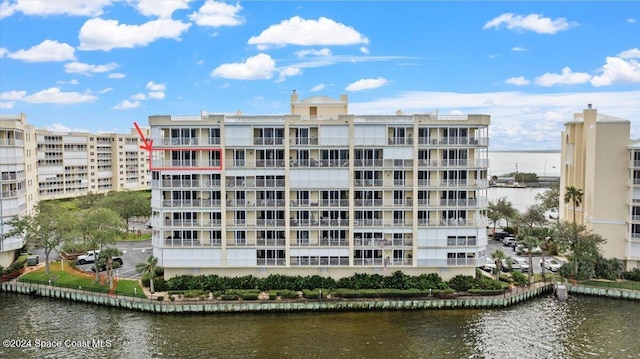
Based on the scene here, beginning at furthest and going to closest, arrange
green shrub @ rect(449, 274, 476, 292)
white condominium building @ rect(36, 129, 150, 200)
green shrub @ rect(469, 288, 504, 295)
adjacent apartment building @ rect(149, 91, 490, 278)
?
white condominium building @ rect(36, 129, 150, 200) < adjacent apartment building @ rect(149, 91, 490, 278) < green shrub @ rect(449, 274, 476, 292) < green shrub @ rect(469, 288, 504, 295)

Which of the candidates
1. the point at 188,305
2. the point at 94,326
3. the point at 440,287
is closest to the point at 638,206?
the point at 440,287

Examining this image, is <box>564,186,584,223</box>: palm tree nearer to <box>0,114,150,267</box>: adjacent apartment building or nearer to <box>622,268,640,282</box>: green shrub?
<box>622,268,640,282</box>: green shrub

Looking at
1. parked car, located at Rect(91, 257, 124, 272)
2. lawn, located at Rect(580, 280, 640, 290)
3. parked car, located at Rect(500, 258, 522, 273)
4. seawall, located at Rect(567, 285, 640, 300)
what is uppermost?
parked car, located at Rect(91, 257, 124, 272)

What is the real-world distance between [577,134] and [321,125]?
3896 centimetres

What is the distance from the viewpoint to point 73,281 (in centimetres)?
5769

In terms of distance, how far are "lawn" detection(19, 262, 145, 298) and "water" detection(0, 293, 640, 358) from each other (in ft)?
8.47

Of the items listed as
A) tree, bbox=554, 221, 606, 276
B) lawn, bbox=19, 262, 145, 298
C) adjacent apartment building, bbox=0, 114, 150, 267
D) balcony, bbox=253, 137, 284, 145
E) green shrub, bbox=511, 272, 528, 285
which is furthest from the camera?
adjacent apartment building, bbox=0, 114, 150, 267

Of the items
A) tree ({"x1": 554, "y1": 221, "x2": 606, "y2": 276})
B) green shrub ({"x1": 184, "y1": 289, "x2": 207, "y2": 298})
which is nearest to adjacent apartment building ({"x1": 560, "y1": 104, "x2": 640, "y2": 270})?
tree ({"x1": 554, "y1": 221, "x2": 606, "y2": 276})

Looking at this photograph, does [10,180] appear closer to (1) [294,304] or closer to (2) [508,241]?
(1) [294,304]

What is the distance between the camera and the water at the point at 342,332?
4116 centimetres

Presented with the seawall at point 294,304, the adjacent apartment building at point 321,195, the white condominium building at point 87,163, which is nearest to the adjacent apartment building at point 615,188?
the adjacent apartment building at point 321,195

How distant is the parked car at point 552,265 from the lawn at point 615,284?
19.7ft

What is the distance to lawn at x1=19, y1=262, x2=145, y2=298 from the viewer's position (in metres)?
54.2

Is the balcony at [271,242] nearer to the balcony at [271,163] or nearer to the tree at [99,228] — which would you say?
the balcony at [271,163]
